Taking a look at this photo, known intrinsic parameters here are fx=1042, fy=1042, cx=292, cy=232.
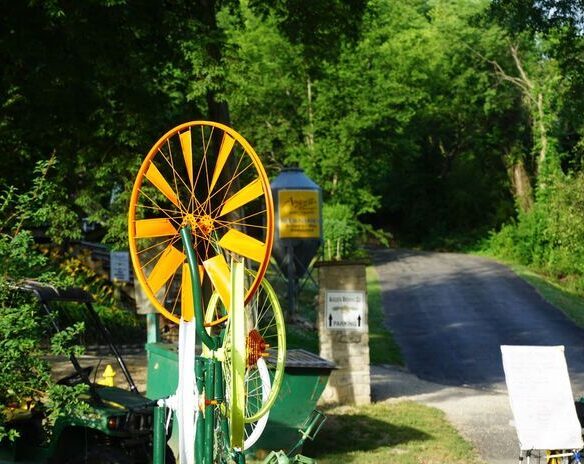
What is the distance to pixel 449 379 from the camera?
19.7 meters

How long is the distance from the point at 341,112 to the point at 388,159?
13.7 feet

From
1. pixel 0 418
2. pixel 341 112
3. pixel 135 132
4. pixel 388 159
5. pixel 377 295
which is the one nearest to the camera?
pixel 0 418

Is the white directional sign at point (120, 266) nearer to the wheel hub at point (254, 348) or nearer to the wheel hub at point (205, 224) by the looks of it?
the wheel hub at point (205, 224)

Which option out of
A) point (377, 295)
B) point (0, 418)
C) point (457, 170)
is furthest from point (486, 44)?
point (0, 418)

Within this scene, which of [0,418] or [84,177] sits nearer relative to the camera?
[0,418]

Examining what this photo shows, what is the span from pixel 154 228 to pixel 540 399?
12.3ft

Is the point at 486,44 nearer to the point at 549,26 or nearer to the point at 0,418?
the point at 549,26

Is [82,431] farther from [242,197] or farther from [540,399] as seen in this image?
[540,399]

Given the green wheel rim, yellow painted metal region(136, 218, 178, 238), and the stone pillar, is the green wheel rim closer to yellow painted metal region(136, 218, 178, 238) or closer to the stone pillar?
yellow painted metal region(136, 218, 178, 238)

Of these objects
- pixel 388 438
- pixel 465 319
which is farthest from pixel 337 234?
pixel 388 438

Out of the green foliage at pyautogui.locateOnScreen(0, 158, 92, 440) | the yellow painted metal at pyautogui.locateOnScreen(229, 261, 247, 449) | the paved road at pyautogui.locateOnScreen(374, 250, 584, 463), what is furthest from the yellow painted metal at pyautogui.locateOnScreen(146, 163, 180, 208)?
the paved road at pyautogui.locateOnScreen(374, 250, 584, 463)

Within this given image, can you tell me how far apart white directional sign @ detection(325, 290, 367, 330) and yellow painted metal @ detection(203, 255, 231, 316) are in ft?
23.6

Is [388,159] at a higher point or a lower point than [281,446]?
higher

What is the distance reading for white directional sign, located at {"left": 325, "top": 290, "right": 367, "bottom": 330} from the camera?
15.5 metres
